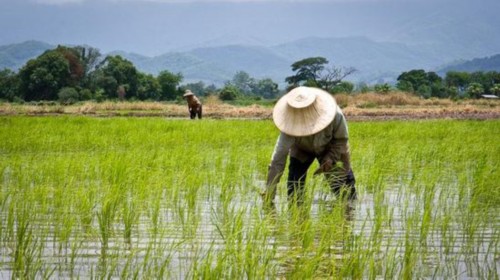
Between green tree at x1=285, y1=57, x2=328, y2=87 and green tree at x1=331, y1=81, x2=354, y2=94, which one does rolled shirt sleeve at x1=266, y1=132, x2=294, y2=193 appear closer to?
green tree at x1=331, y1=81, x2=354, y2=94

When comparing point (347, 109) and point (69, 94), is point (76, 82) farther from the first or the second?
point (347, 109)

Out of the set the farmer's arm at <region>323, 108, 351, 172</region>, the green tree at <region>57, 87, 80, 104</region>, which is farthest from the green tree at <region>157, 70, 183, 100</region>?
the farmer's arm at <region>323, 108, 351, 172</region>

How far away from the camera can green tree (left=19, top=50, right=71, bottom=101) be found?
46812 mm

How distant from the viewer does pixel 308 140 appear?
4.84 meters

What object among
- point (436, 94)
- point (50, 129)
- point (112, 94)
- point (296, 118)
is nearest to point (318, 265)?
point (296, 118)

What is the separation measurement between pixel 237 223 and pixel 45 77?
45.2 metres

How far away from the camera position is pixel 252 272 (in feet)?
9.53

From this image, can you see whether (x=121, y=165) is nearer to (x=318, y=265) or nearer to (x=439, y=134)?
(x=318, y=265)

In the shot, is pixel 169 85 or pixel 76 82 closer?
pixel 76 82

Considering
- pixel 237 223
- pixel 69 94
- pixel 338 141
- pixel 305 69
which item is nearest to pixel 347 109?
pixel 338 141

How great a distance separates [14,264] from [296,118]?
6.63 feet

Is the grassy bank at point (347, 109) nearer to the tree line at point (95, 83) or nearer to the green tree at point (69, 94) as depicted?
the tree line at point (95, 83)

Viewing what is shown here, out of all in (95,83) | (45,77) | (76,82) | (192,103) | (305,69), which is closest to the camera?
(192,103)

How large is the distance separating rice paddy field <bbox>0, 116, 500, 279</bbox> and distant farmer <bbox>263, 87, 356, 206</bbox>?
0.47 feet
